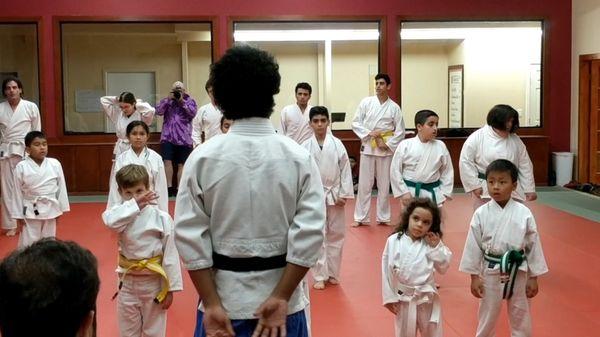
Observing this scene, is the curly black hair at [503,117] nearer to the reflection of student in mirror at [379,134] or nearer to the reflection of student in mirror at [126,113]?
the reflection of student in mirror at [379,134]

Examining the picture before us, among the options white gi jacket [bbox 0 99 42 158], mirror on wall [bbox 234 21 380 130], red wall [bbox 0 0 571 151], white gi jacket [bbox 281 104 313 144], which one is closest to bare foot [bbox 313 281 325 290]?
white gi jacket [bbox 281 104 313 144]

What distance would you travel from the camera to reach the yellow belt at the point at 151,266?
141 inches

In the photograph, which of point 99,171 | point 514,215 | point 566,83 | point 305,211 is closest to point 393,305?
point 514,215

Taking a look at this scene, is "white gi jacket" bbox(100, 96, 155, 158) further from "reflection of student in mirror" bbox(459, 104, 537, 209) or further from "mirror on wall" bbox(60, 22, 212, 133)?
"reflection of student in mirror" bbox(459, 104, 537, 209)

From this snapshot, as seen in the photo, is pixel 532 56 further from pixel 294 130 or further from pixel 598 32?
pixel 294 130

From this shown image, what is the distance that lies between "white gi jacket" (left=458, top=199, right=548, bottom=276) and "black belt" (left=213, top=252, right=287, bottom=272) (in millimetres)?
1871

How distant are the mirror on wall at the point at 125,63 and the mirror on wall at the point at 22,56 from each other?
42 cm

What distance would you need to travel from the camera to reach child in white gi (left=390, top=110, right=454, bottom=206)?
19.0 feet

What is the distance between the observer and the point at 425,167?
19.1ft

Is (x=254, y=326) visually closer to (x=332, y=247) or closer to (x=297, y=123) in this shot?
(x=332, y=247)

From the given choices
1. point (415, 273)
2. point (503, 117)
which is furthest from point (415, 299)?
point (503, 117)

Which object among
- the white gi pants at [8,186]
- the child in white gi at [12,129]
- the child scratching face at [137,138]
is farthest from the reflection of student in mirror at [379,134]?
the white gi pants at [8,186]

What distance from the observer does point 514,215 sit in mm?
3846

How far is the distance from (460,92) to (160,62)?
4.66m
